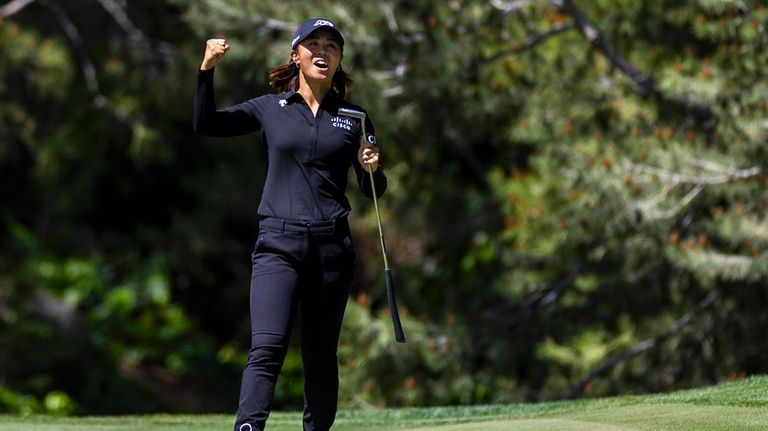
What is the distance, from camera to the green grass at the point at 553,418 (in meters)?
6.58

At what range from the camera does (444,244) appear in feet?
50.1

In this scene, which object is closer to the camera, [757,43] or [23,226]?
[757,43]

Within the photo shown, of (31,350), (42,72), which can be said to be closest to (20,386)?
(31,350)

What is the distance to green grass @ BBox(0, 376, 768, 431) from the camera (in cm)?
658

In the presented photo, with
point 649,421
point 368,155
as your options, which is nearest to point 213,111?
point 368,155

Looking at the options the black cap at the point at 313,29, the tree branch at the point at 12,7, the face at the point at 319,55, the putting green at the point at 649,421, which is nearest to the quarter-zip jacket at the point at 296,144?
the face at the point at 319,55

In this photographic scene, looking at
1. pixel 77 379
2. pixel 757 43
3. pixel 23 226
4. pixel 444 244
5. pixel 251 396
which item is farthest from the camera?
pixel 23 226

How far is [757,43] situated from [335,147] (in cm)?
613

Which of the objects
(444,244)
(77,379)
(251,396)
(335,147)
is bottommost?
(77,379)

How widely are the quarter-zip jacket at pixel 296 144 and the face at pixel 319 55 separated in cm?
11

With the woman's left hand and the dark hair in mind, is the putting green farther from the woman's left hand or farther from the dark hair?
the dark hair

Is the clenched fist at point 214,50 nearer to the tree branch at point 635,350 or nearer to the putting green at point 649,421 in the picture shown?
the putting green at point 649,421

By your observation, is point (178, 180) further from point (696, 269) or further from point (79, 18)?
point (696, 269)

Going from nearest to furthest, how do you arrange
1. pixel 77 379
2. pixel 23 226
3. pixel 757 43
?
pixel 757 43
pixel 77 379
pixel 23 226
